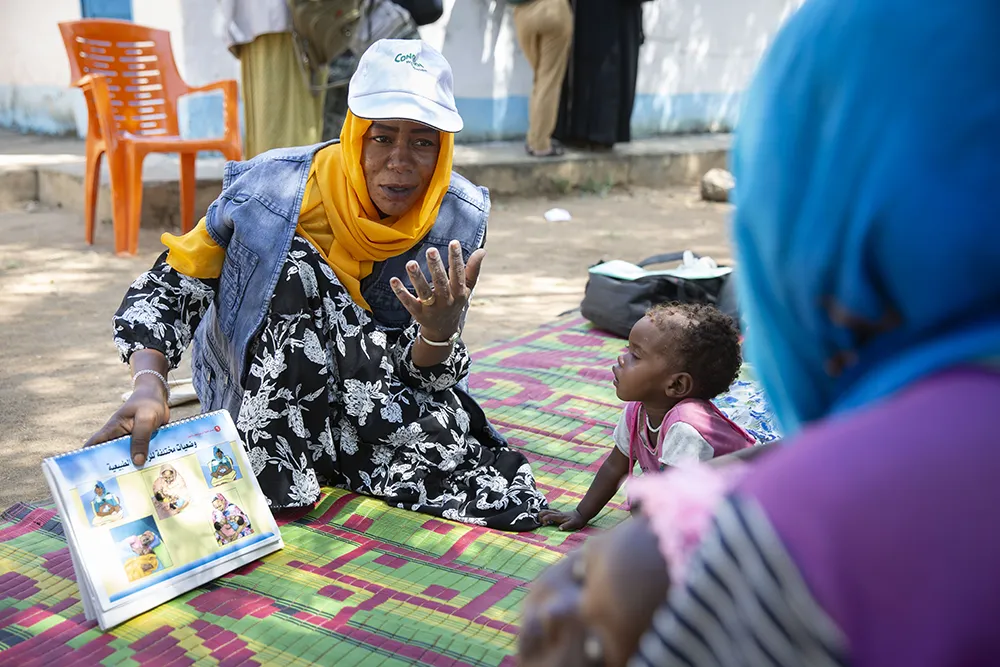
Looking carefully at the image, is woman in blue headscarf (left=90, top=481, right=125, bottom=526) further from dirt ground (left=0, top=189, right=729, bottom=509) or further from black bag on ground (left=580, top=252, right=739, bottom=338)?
black bag on ground (left=580, top=252, right=739, bottom=338)

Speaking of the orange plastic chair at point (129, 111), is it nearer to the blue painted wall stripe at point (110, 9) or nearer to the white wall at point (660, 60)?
the blue painted wall stripe at point (110, 9)

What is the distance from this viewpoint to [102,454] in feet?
7.44

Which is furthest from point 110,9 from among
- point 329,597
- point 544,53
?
point 329,597

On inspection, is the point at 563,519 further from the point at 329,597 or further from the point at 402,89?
the point at 402,89

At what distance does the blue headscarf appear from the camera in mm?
738

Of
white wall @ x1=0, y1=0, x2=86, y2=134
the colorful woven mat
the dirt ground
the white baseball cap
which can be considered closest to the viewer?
the colorful woven mat

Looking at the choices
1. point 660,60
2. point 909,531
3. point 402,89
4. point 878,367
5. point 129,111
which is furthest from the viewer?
point 660,60

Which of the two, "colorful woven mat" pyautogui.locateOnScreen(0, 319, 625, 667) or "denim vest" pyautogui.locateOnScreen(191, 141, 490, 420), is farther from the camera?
"denim vest" pyautogui.locateOnScreen(191, 141, 490, 420)

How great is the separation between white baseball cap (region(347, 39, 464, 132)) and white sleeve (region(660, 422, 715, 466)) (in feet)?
3.33

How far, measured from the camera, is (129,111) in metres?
6.32

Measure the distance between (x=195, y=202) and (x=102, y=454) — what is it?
4.58m

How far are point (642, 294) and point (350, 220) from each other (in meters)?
2.00

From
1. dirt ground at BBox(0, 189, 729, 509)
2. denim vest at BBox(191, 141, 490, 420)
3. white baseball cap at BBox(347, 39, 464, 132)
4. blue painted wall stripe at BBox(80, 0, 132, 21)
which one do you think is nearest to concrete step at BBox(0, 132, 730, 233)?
dirt ground at BBox(0, 189, 729, 509)

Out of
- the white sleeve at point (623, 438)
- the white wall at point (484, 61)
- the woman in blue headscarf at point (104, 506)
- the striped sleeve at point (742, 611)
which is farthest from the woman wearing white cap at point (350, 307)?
the white wall at point (484, 61)
